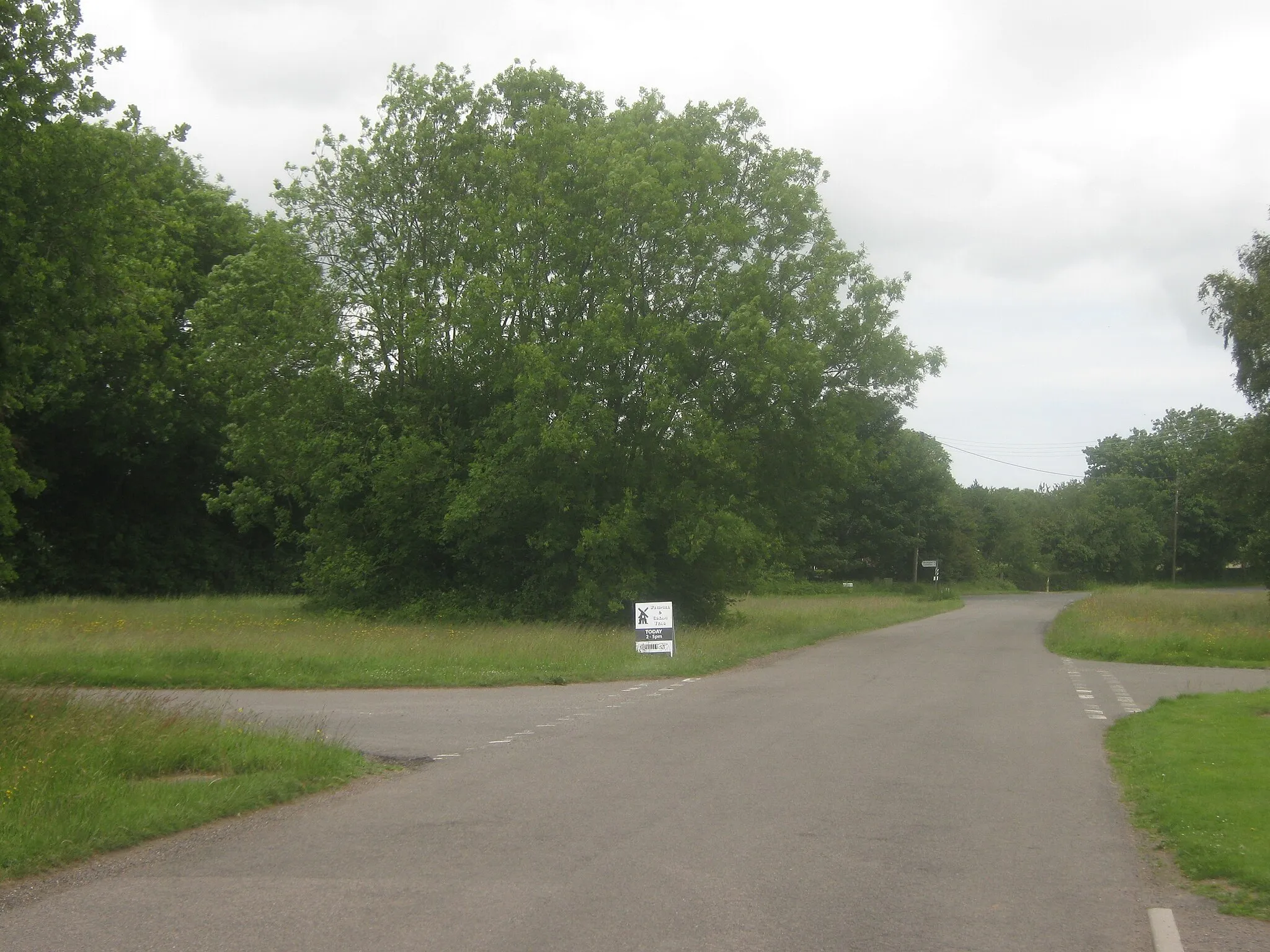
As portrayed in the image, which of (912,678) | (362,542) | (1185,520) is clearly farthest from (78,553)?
(1185,520)

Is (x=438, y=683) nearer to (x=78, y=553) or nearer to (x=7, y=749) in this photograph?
(x=7, y=749)

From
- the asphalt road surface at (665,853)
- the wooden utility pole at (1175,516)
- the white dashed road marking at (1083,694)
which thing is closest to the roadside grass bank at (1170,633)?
the white dashed road marking at (1083,694)

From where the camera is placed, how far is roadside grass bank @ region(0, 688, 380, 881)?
8.00 meters

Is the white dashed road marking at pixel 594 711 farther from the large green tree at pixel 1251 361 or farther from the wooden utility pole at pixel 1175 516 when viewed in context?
the wooden utility pole at pixel 1175 516

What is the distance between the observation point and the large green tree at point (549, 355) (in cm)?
3119

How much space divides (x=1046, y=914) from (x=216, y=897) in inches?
183

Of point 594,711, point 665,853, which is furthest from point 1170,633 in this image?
point 665,853

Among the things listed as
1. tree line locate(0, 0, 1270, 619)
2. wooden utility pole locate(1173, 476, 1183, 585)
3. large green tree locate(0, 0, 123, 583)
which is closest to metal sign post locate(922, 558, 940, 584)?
wooden utility pole locate(1173, 476, 1183, 585)

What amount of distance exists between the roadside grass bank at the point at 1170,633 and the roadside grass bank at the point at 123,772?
22675 mm

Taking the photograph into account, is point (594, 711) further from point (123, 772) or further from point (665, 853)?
point (665, 853)

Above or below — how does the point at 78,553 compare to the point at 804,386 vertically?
below

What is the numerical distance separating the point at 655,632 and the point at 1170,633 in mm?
16160

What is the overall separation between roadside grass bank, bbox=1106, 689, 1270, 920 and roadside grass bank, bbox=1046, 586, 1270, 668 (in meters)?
12.2

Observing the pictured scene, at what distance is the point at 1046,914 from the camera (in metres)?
6.68
